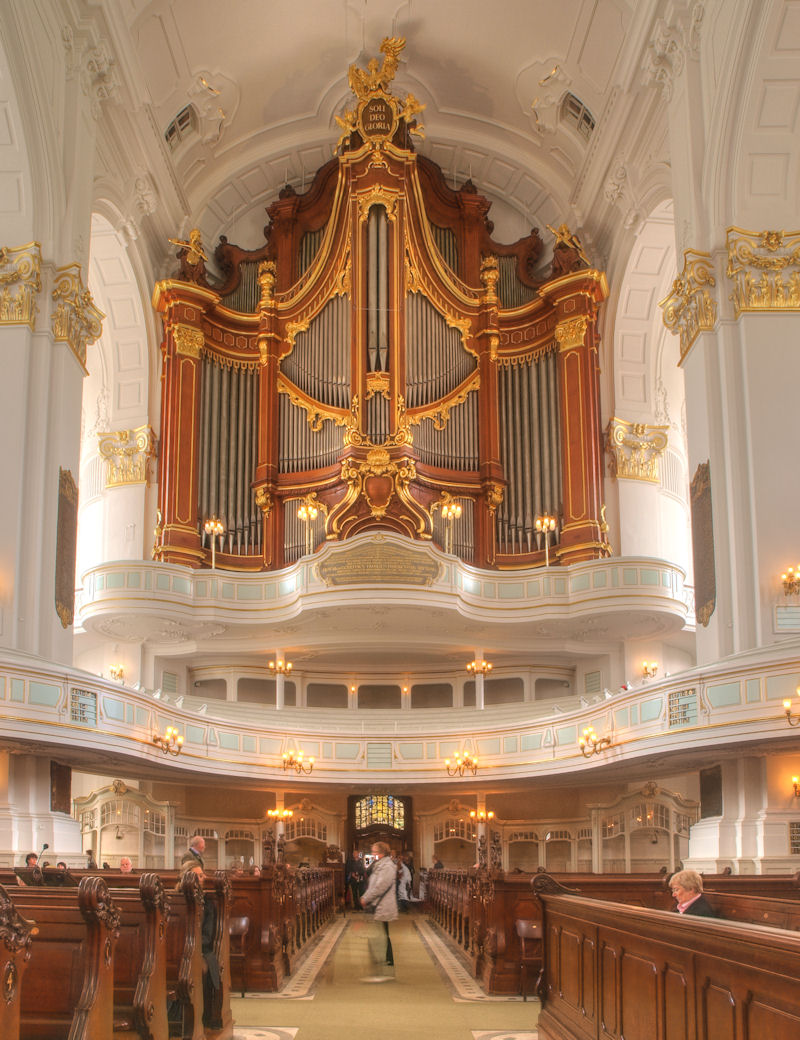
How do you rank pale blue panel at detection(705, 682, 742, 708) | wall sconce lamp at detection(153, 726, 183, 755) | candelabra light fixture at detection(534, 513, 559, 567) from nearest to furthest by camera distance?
pale blue panel at detection(705, 682, 742, 708)
wall sconce lamp at detection(153, 726, 183, 755)
candelabra light fixture at detection(534, 513, 559, 567)

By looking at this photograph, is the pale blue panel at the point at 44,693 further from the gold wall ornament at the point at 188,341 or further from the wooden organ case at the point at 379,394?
the gold wall ornament at the point at 188,341

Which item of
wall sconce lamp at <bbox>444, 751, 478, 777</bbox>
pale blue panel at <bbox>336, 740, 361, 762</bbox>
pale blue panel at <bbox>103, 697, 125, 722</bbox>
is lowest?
wall sconce lamp at <bbox>444, 751, 478, 777</bbox>

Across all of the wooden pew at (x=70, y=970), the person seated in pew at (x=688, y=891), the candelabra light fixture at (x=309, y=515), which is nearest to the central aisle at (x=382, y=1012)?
the person seated in pew at (x=688, y=891)

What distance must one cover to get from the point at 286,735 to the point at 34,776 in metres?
7.24

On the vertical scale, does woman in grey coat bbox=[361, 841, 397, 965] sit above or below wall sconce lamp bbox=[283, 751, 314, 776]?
below

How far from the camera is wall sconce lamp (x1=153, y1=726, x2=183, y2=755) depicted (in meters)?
20.1

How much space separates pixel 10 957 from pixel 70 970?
1.49 m

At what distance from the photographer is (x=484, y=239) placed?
30.3m

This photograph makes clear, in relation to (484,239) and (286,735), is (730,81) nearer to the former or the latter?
(484,239)

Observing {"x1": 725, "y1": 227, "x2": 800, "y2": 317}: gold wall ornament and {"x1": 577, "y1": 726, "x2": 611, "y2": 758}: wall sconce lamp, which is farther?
{"x1": 577, "y1": 726, "x2": 611, "y2": 758}: wall sconce lamp

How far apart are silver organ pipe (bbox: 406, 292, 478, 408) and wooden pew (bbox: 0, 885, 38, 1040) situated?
23620mm

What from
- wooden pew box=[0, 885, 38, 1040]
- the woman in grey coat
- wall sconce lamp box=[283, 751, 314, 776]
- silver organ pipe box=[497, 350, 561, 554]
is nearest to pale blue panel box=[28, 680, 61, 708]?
the woman in grey coat

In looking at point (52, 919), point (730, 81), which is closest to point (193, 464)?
point (730, 81)

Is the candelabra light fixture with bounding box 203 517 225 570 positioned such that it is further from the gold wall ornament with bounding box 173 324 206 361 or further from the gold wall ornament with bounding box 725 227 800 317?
the gold wall ornament with bounding box 725 227 800 317
